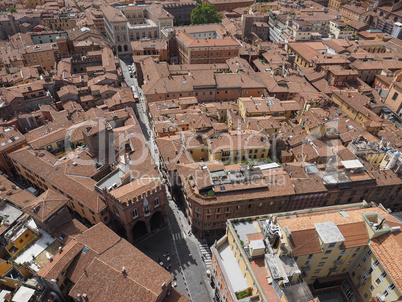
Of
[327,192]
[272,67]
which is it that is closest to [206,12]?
[272,67]

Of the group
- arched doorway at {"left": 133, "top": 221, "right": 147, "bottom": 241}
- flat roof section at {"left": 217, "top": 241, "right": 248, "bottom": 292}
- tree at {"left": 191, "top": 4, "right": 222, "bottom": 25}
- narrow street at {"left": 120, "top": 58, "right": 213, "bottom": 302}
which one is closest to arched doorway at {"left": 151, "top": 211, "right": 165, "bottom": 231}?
narrow street at {"left": 120, "top": 58, "right": 213, "bottom": 302}

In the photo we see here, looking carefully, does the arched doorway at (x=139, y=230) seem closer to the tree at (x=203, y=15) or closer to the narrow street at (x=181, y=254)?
the narrow street at (x=181, y=254)

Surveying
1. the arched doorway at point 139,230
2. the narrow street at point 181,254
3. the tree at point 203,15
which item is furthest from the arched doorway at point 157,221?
the tree at point 203,15

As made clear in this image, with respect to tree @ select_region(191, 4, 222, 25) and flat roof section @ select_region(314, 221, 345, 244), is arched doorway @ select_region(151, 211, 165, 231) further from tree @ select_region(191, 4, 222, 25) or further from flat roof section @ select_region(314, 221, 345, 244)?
tree @ select_region(191, 4, 222, 25)

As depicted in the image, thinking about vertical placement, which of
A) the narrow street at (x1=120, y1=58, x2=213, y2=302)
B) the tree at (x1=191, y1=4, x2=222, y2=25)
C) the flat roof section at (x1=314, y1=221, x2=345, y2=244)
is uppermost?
the tree at (x1=191, y1=4, x2=222, y2=25)

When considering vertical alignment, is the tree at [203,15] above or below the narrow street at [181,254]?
above

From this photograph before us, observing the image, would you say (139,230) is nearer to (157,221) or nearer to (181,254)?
(157,221)

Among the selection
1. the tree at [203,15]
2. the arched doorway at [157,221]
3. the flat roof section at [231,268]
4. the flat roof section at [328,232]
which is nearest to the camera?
the flat roof section at [328,232]

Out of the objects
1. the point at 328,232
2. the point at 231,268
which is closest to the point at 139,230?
the point at 231,268
